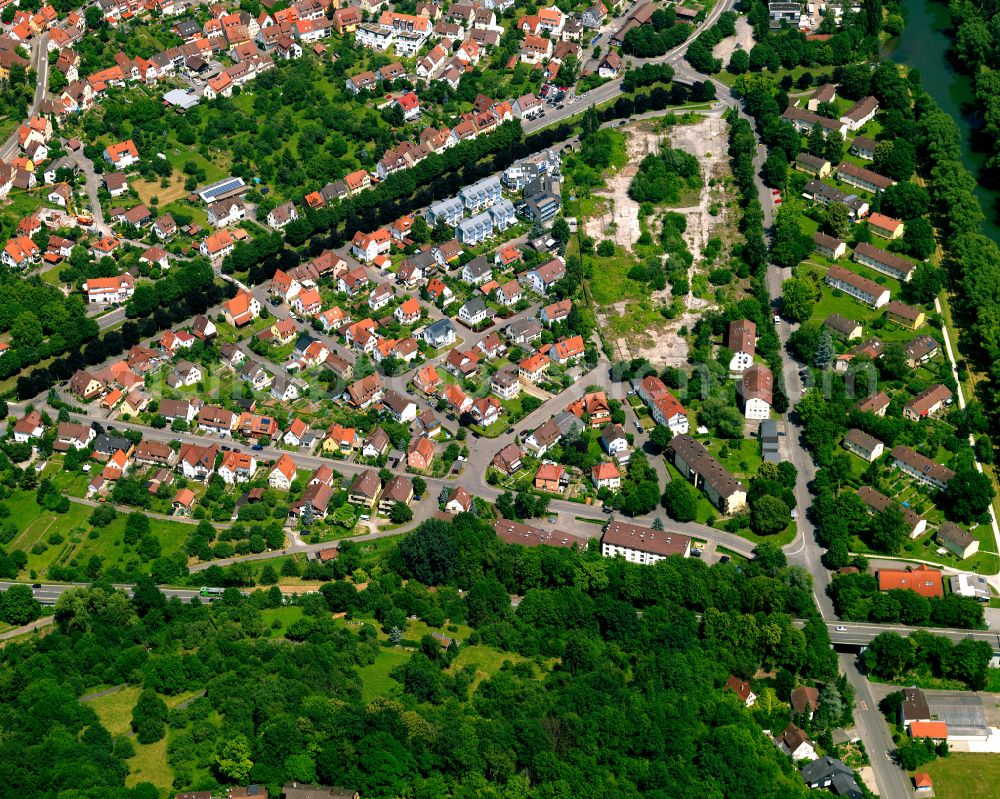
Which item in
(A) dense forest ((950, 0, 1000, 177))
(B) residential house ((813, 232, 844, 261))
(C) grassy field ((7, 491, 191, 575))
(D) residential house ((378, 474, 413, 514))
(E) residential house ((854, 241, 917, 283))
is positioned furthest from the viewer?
(A) dense forest ((950, 0, 1000, 177))

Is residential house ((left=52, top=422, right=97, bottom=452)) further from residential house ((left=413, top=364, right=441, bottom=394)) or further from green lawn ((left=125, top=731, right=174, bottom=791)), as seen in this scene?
green lawn ((left=125, top=731, right=174, bottom=791))

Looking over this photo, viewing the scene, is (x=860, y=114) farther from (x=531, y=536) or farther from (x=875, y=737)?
(x=875, y=737)

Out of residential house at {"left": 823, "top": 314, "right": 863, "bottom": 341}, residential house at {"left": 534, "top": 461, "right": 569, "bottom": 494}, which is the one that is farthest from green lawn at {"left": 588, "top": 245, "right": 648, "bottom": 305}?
residential house at {"left": 534, "top": 461, "right": 569, "bottom": 494}

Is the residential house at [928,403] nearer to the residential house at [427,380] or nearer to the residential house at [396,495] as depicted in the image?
the residential house at [427,380]

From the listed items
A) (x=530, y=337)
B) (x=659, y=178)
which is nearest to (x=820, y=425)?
(x=530, y=337)

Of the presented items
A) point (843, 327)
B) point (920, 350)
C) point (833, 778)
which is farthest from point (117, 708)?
point (920, 350)

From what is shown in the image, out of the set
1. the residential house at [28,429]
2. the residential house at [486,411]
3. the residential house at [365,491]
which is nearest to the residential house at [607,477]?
the residential house at [486,411]
